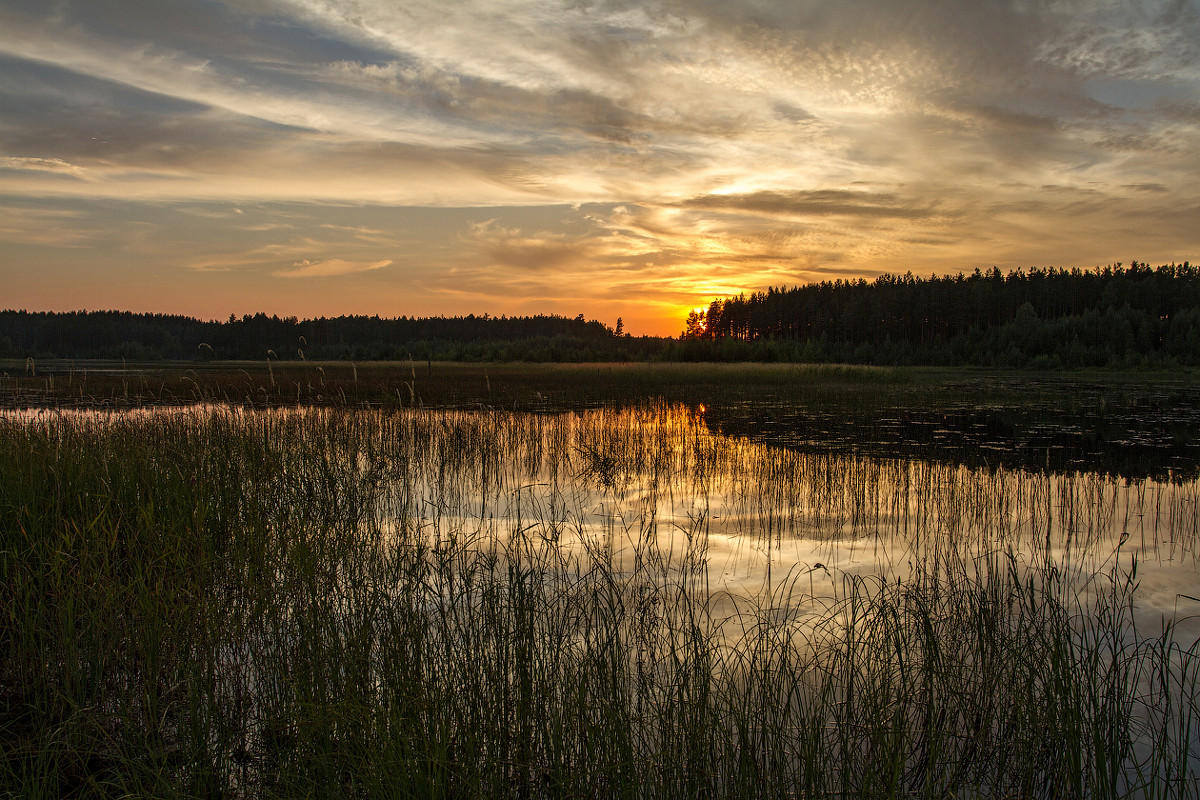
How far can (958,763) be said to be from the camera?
9.51 ft

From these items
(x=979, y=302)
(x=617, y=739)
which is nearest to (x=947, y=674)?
(x=617, y=739)

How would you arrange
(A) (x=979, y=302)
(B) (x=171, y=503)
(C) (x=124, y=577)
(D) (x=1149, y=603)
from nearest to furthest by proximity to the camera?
(C) (x=124, y=577)
(D) (x=1149, y=603)
(B) (x=171, y=503)
(A) (x=979, y=302)

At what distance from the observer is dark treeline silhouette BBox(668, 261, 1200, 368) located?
2291 inches

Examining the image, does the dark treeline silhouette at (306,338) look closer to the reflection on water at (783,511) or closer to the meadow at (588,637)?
the reflection on water at (783,511)

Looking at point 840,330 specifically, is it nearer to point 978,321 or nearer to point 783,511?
point 978,321

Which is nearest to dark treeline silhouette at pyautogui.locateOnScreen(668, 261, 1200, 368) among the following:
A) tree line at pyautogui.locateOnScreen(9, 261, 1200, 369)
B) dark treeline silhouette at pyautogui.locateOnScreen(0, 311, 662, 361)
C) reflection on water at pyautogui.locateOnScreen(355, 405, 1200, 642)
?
tree line at pyautogui.locateOnScreen(9, 261, 1200, 369)

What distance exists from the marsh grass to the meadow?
3cm

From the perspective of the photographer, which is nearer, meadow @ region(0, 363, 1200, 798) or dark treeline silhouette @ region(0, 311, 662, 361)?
meadow @ region(0, 363, 1200, 798)

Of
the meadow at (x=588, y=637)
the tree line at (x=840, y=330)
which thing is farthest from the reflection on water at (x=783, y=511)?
the tree line at (x=840, y=330)

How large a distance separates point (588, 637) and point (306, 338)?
292 feet

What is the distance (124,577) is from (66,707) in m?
1.61

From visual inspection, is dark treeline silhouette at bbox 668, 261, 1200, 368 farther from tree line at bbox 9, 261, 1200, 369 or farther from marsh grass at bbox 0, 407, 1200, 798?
marsh grass at bbox 0, 407, 1200, 798

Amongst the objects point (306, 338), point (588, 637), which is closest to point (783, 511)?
point (588, 637)

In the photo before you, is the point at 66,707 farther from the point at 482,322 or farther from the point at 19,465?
Answer: the point at 482,322
